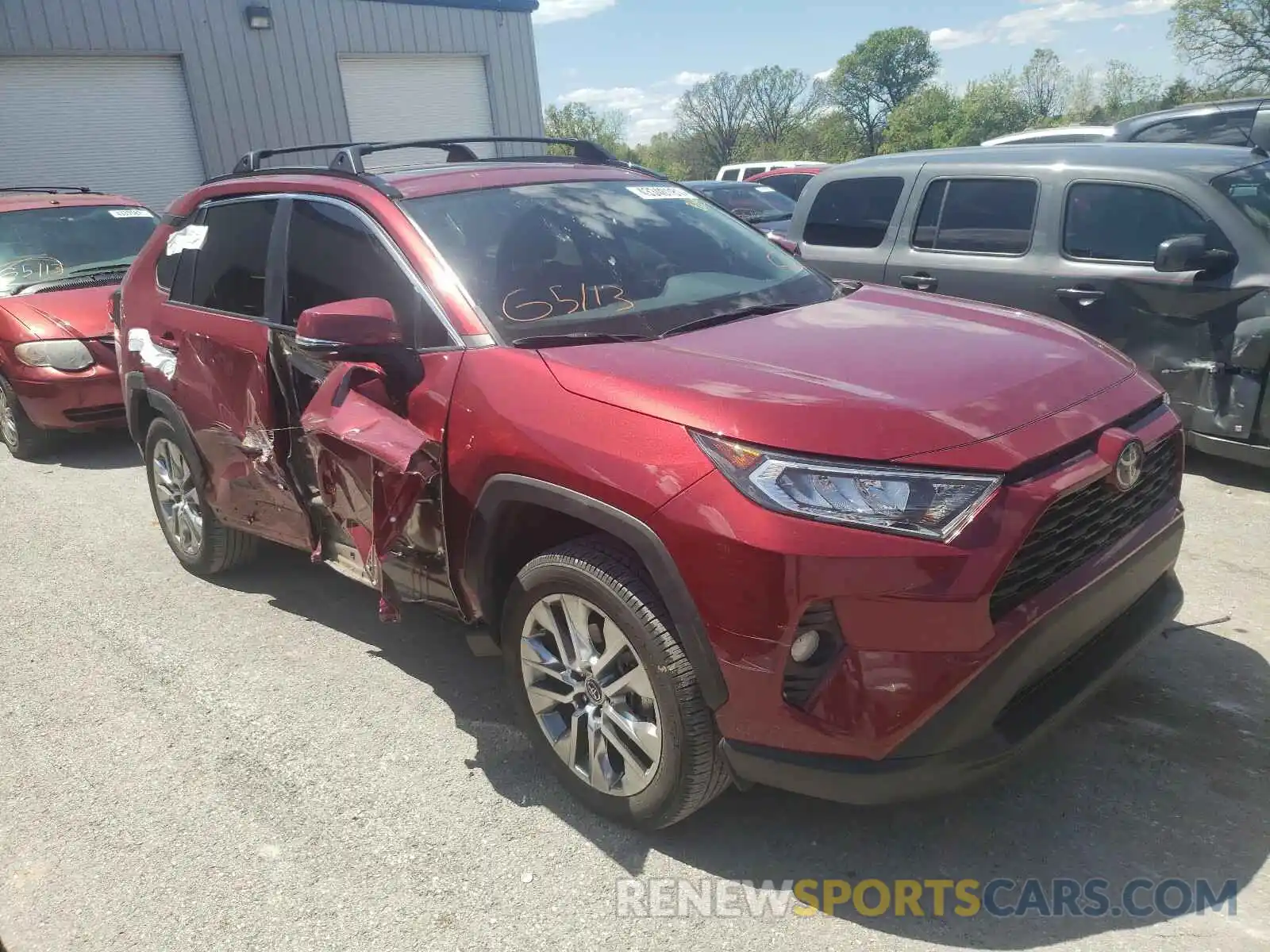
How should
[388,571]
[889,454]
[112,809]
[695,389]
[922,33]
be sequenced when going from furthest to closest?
[922,33], [388,571], [112,809], [695,389], [889,454]

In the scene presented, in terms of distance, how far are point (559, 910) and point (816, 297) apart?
Answer: 7.21 feet

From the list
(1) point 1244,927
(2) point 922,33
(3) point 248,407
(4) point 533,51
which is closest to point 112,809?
Result: (3) point 248,407

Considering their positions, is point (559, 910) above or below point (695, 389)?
below

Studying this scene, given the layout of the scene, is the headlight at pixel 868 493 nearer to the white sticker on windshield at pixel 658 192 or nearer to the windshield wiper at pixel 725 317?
the windshield wiper at pixel 725 317

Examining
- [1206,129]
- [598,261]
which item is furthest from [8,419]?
[1206,129]

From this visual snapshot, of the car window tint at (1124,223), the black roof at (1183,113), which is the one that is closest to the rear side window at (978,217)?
the car window tint at (1124,223)

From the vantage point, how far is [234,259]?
13.1 feet

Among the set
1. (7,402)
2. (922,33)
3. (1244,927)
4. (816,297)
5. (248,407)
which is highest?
(922,33)

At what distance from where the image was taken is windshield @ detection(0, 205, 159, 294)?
751cm

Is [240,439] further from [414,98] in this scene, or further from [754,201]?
[414,98]

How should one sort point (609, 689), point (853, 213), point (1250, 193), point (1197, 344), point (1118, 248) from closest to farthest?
point (609, 689) → point (1197, 344) → point (1250, 193) → point (1118, 248) → point (853, 213)

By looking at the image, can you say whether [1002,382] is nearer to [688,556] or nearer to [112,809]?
[688,556]

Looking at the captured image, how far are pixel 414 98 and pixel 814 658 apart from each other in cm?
1668

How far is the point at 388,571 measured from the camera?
3258 millimetres
